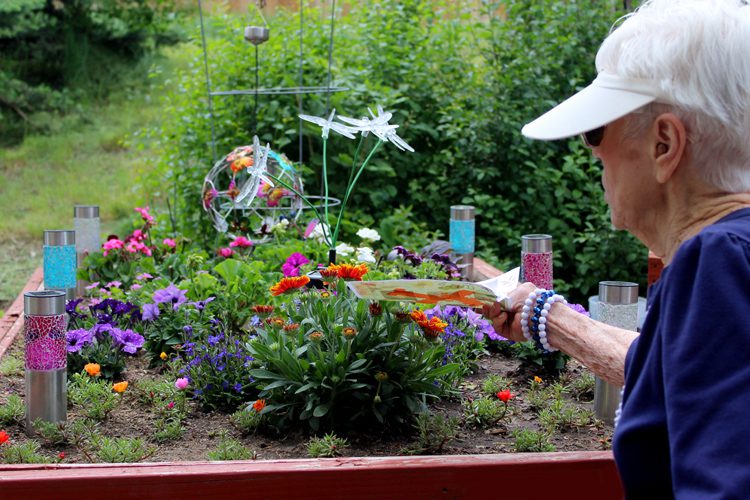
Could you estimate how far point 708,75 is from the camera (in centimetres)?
137

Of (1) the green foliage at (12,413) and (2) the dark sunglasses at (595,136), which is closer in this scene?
(2) the dark sunglasses at (595,136)

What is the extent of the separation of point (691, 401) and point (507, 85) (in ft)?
16.6

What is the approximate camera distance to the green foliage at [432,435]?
7.83 ft

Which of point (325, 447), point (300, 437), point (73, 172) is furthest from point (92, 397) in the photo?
point (73, 172)

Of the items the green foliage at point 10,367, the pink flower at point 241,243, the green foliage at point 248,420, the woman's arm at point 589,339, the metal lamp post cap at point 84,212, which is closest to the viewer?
the woman's arm at point 589,339

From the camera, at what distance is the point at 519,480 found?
2209 mm

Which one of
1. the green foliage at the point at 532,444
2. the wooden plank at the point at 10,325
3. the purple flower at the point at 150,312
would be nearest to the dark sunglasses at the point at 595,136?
the green foliage at the point at 532,444

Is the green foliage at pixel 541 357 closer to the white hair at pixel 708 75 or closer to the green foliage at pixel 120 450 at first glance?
the green foliage at pixel 120 450

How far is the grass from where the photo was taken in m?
7.82

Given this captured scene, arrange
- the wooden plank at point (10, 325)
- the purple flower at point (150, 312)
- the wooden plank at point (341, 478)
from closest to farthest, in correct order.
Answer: the wooden plank at point (341, 478) → the purple flower at point (150, 312) → the wooden plank at point (10, 325)

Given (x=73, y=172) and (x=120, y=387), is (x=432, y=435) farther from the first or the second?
(x=73, y=172)

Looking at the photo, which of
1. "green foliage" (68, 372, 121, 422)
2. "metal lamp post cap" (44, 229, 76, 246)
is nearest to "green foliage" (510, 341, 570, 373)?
"green foliage" (68, 372, 121, 422)

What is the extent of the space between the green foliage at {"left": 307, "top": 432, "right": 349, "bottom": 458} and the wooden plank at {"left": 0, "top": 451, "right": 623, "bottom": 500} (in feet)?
0.49

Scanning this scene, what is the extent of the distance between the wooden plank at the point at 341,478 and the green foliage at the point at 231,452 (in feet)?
0.51
